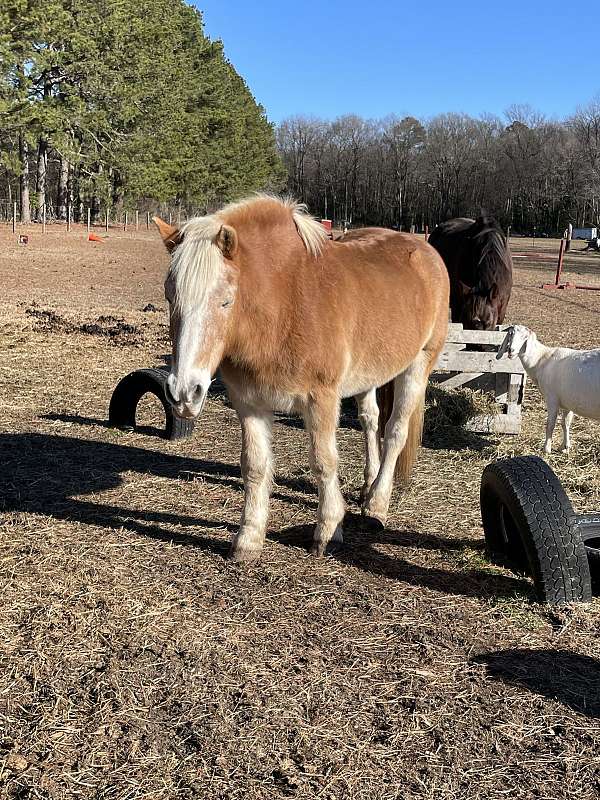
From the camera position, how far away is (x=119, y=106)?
1497 inches

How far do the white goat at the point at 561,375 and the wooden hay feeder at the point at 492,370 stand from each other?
19 centimetres

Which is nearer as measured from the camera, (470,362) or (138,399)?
(138,399)

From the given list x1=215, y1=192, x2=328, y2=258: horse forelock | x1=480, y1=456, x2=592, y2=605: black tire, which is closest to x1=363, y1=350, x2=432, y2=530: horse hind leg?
x1=480, y1=456, x2=592, y2=605: black tire

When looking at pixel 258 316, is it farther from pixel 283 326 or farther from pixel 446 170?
pixel 446 170

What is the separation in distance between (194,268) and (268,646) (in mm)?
1924

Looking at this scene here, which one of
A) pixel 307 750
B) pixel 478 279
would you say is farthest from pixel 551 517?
pixel 478 279

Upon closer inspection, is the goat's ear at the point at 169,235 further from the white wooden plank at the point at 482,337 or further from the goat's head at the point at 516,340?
the white wooden plank at the point at 482,337

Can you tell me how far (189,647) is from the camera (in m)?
3.38

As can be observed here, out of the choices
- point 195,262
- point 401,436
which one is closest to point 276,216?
point 195,262

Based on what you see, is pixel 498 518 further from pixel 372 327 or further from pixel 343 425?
pixel 343 425

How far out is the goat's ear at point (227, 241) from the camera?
3.46 m

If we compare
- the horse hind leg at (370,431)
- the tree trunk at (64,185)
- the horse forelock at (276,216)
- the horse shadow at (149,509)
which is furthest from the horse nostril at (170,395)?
the tree trunk at (64,185)

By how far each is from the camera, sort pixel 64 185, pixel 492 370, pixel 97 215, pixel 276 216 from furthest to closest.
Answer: pixel 97 215 → pixel 64 185 → pixel 492 370 → pixel 276 216

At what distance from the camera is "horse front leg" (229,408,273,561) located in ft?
13.9
